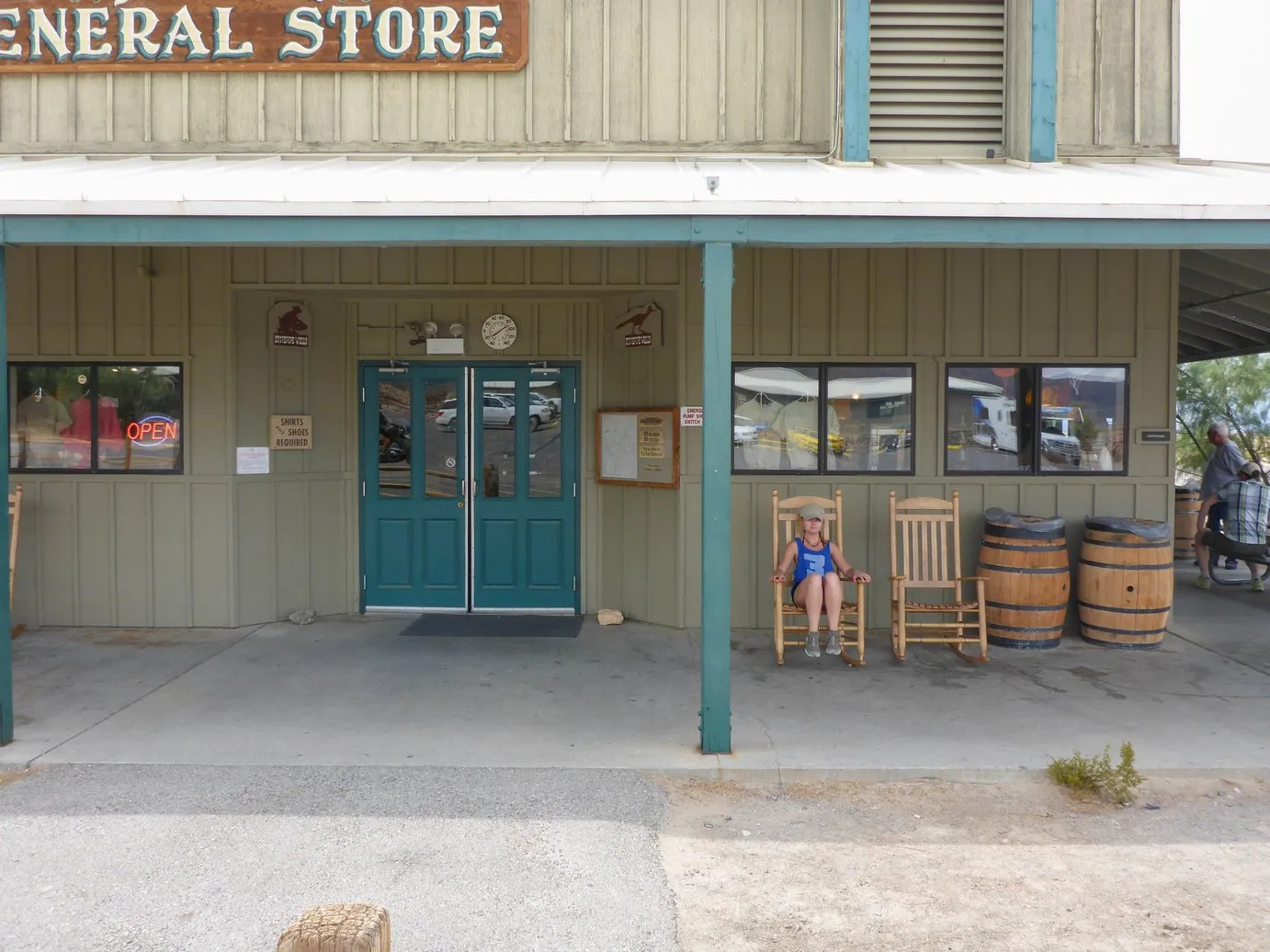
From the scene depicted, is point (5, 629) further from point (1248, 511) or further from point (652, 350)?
point (1248, 511)

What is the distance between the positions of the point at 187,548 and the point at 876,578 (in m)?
5.25

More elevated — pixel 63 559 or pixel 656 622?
pixel 63 559

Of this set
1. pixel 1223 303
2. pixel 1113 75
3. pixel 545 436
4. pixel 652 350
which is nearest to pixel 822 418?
pixel 652 350

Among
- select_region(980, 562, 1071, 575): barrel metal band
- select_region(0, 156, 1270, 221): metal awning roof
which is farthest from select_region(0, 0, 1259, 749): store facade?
select_region(0, 156, 1270, 221): metal awning roof

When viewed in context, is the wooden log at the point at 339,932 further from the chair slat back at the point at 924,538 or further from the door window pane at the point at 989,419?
the door window pane at the point at 989,419

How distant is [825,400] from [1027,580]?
6.32ft

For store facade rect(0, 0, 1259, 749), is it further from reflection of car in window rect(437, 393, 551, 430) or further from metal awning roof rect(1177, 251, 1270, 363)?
metal awning roof rect(1177, 251, 1270, 363)

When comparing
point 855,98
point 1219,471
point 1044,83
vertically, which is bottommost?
point 1219,471

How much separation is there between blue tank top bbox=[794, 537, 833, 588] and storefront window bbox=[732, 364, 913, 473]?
0.99 m

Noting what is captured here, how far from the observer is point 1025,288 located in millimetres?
7207

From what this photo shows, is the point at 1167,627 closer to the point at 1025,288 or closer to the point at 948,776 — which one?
the point at 1025,288

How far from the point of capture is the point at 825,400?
719cm

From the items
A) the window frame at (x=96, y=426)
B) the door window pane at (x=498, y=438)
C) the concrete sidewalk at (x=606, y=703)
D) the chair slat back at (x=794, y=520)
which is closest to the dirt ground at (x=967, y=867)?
the concrete sidewalk at (x=606, y=703)

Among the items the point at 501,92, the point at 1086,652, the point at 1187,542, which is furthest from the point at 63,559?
the point at 1187,542
